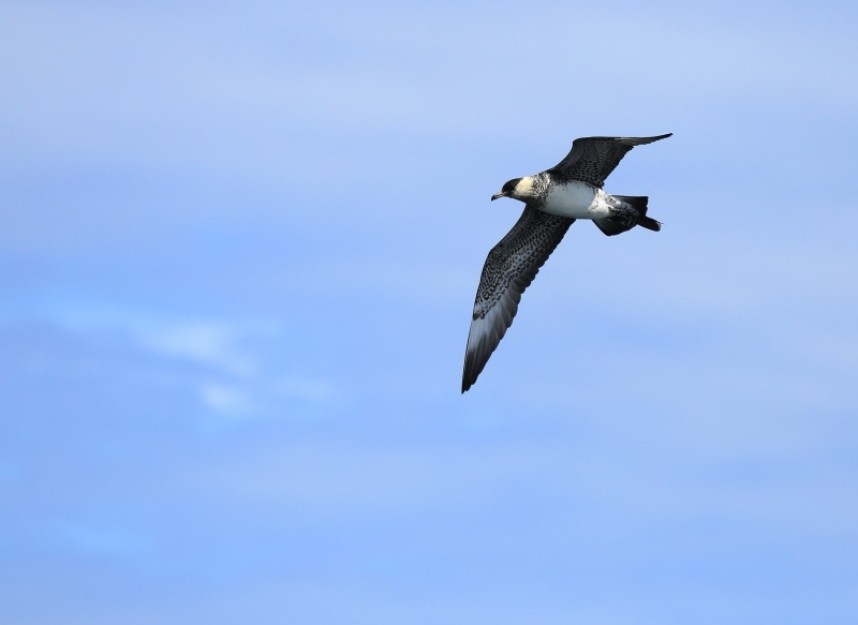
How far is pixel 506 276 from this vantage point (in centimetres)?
2145

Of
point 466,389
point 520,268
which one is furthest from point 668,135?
point 466,389

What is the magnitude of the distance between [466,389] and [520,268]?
2270 mm

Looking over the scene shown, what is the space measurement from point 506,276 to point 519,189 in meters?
2.12

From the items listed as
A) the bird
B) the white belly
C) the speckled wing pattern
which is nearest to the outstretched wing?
the bird

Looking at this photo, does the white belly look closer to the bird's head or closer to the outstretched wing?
the outstretched wing

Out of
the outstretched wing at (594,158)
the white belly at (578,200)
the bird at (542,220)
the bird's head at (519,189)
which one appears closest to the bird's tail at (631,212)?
the bird at (542,220)

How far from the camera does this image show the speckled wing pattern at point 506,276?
819 inches

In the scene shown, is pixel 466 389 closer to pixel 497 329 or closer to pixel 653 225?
pixel 497 329

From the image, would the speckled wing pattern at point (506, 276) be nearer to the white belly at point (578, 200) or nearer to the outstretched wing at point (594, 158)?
the white belly at point (578, 200)

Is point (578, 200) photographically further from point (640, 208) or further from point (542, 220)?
point (542, 220)

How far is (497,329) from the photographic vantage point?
71.2ft

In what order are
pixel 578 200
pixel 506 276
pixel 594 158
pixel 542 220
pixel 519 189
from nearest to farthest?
pixel 594 158 < pixel 578 200 < pixel 519 189 < pixel 542 220 < pixel 506 276

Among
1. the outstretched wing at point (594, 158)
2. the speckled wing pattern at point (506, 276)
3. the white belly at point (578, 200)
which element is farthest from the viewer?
the speckled wing pattern at point (506, 276)

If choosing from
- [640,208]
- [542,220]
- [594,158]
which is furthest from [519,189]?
[640,208]
